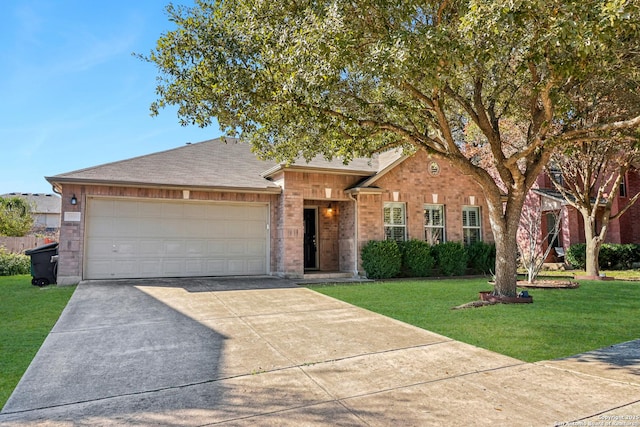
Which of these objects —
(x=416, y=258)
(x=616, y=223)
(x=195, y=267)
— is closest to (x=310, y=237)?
(x=416, y=258)

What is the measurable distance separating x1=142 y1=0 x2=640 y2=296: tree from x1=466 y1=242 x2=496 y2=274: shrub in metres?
5.94

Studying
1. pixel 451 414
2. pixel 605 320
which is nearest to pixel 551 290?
pixel 605 320

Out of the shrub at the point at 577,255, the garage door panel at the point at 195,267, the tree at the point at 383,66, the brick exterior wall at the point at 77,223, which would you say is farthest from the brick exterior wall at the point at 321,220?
the shrub at the point at 577,255

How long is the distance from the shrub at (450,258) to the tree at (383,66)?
547cm

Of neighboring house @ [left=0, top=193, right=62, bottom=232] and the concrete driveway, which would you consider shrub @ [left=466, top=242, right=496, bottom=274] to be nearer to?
the concrete driveway

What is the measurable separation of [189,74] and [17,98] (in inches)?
452

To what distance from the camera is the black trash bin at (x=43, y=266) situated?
11.3m

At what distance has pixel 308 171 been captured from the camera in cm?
1328

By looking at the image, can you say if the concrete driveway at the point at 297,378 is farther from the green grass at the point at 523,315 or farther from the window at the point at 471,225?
the window at the point at 471,225

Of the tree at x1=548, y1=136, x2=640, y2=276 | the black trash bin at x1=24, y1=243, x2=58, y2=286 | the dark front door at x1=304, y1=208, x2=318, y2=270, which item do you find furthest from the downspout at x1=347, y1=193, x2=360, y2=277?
the black trash bin at x1=24, y1=243, x2=58, y2=286

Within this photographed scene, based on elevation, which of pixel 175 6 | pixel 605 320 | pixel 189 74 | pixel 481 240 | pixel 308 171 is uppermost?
pixel 175 6

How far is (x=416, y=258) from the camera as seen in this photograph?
1375 centimetres

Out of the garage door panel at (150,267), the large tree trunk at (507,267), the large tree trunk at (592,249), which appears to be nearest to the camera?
the large tree trunk at (507,267)

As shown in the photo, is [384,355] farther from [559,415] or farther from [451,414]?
[559,415]
